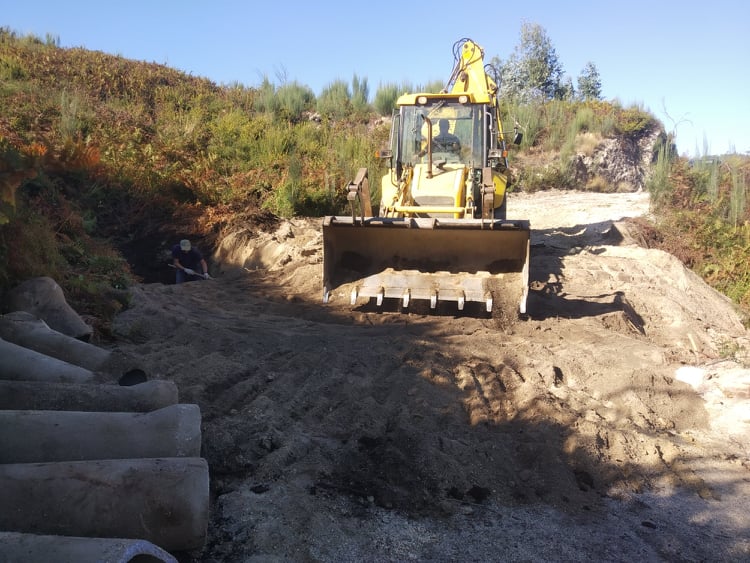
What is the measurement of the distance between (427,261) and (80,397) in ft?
17.1

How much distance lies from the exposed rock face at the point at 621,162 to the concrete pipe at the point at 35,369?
704 inches

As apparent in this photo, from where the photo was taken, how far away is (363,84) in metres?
23.1

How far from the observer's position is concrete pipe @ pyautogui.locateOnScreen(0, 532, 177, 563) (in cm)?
214

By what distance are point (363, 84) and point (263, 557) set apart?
21.9 m

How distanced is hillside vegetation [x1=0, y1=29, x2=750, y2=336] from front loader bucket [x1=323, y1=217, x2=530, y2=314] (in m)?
2.75

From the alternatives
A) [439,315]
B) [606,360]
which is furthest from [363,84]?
[606,360]

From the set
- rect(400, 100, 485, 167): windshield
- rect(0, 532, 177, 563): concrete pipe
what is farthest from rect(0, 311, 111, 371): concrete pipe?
rect(400, 100, 485, 167): windshield

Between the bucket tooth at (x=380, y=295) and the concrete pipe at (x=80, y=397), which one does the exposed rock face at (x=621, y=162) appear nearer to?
the bucket tooth at (x=380, y=295)

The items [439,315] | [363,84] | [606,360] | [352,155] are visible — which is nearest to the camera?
[606,360]

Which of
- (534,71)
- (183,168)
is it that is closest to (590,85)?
(534,71)

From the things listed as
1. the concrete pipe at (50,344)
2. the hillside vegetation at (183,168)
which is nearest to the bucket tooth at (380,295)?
the hillside vegetation at (183,168)

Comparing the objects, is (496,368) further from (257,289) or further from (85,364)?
(257,289)

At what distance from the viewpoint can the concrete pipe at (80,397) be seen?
11.8 feet

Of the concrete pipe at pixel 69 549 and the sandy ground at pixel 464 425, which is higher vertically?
the concrete pipe at pixel 69 549
